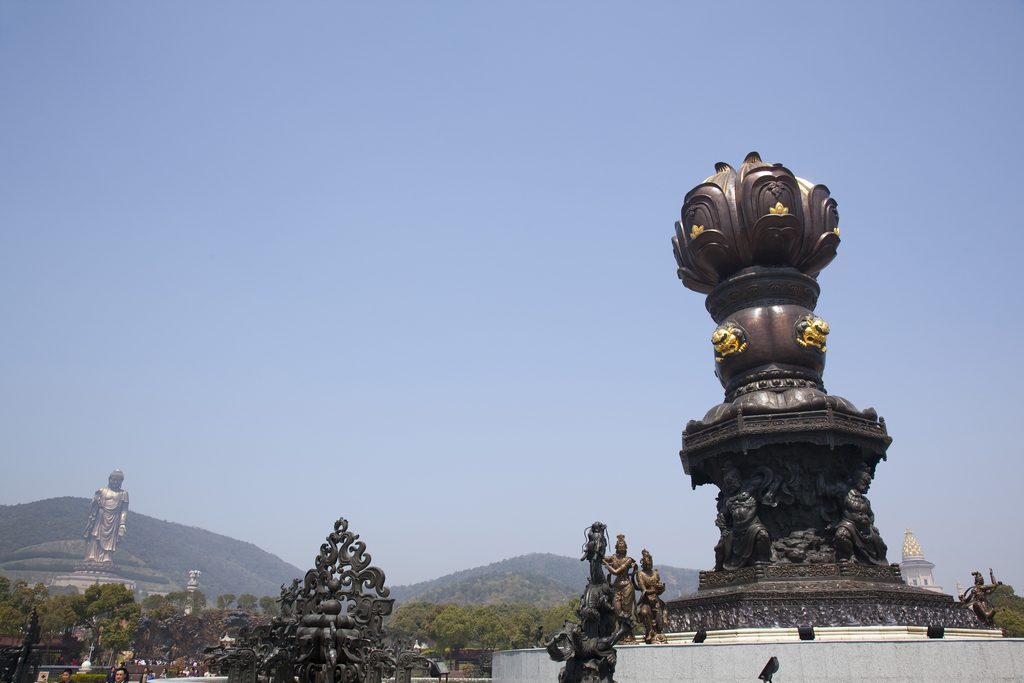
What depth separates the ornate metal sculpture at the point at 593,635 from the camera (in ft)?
20.6

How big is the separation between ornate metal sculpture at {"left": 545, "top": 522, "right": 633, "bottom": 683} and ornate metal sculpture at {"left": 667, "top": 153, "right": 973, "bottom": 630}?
28.2 feet

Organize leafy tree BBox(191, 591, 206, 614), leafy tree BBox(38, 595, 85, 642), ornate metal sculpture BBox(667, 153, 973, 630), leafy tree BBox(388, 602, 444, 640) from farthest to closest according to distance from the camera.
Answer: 1. leafy tree BBox(191, 591, 206, 614)
2. leafy tree BBox(388, 602, 444, 640)
3. leafy tree BBox(38, 595, 85, 642)
4. ornate metal sculpture BBox(667, 153, 973, 630)

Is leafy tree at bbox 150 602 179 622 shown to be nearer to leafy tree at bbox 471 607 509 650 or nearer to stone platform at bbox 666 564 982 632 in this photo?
leafy tree at bbox 471 607 509 650

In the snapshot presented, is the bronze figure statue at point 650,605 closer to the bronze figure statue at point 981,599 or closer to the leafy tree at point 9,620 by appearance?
the bronze figure statue at point 981,599

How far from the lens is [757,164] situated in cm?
1880

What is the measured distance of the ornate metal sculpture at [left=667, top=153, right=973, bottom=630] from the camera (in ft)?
45.3

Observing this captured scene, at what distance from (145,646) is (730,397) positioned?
69.0 meters

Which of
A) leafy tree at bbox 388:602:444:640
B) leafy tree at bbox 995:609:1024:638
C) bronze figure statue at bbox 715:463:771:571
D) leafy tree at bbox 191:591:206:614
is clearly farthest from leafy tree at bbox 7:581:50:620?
leafy tree at bbox 995:609:1024:638

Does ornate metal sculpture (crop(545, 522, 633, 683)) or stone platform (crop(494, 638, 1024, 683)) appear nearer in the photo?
ornate metal sculpture (crop(545, 522, 633, 683))

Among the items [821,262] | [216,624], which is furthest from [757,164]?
[216,624]

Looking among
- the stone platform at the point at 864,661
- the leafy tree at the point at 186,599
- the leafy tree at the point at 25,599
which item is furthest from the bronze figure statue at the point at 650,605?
the leafy tree at the point at 186,599

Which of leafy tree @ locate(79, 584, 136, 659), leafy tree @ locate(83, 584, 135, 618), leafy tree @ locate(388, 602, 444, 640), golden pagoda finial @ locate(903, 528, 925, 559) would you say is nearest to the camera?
leafy tree @ locate(79, 584, 136, 659)

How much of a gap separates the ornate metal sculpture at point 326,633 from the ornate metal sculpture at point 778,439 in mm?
10983

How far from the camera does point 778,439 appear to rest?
1530 cm
